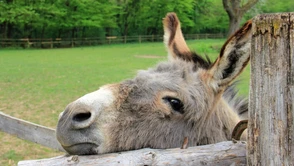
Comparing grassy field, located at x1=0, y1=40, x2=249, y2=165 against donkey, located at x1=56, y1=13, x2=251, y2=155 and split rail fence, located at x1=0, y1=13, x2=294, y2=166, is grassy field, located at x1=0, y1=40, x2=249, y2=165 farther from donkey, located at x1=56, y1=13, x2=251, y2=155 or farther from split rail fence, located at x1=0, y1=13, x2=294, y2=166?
split rail fence, located at x1=0, y1=13, x2=294, y2=166

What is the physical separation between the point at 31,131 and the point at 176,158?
135 inches

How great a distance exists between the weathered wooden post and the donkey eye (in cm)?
88

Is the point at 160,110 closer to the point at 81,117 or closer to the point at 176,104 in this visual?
the point at 176,104

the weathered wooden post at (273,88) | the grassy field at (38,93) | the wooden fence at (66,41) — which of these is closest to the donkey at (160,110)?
the weathered wooden post at (273,88)

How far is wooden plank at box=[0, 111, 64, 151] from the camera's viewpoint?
4.70 m

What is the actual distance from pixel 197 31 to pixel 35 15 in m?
30.7

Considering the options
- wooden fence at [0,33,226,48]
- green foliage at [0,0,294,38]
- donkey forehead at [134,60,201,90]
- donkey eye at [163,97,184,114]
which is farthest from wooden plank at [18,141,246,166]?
wooden fence at [0,33,226,48]

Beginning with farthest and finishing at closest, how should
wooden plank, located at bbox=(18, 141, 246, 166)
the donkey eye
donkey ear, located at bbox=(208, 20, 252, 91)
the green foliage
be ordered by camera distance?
the green foliage
the donkey eye
donkey ear, located at bbox=(208, 20, 252, 91)
wooden plank, located at bbox=(18, 141, 246, 166)

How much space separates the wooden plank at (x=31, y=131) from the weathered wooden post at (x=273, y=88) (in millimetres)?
3280

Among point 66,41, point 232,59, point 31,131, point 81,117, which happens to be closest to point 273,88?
point 232,59

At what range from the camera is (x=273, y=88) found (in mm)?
1753

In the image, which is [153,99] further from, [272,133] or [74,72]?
[74,72]

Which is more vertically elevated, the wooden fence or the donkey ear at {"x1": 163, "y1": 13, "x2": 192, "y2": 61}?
the donkey ear at {"x1": 163, "y1": 13, "x2": 192, "y2": 61}

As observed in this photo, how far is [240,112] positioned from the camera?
11.1 feet
